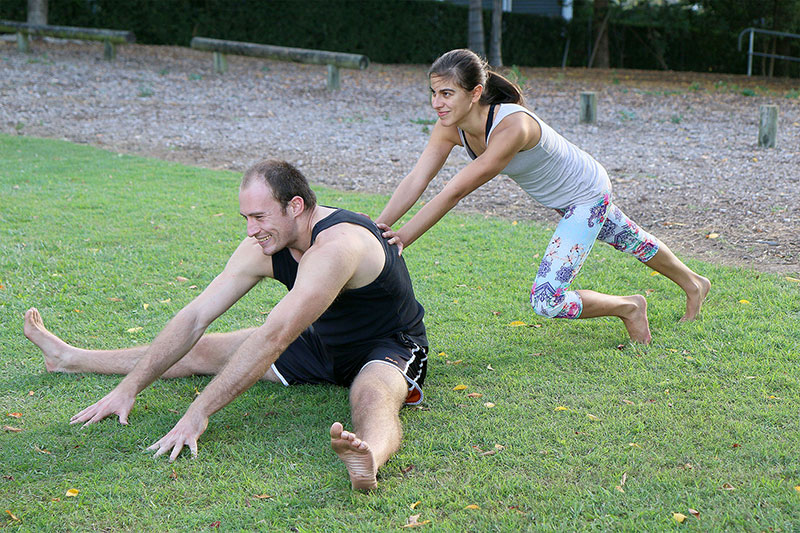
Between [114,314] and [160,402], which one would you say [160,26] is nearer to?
[114,314]

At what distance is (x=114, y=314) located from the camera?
5.40 m

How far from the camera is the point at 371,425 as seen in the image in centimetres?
344

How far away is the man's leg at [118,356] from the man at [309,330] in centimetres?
1

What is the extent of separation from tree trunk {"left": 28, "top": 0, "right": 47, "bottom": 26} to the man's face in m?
18.9

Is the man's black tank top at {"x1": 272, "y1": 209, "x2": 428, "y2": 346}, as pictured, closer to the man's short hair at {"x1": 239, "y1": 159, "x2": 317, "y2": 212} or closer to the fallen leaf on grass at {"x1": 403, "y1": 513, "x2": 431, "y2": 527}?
the man's short hair at {"x1": 239, "y1": 159, "x2": 317, "y2": 212}

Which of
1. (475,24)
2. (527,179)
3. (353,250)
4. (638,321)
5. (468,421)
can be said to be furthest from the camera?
(475,24)

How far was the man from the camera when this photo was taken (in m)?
3.41

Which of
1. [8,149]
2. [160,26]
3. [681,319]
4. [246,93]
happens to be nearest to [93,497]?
[681,319]

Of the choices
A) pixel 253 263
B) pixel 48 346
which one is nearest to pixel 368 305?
pixel 253 263

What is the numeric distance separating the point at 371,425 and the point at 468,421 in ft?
1.86

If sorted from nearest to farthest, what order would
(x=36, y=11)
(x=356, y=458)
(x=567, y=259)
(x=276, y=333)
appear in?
1. (x=356, y=458)
2. (x=276, y=333)
3. (x=567, y=259)
4. (x=36, y=11)

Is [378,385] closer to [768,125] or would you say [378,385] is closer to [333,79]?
[768,125]

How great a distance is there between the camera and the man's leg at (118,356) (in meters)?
4.37

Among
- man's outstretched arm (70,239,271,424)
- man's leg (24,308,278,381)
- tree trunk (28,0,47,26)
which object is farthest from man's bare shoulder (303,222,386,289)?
tree trunk (28,0,47,26)
